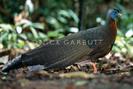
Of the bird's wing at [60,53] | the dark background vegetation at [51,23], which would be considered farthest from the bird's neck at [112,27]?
the dark background vegetation at [51,23]

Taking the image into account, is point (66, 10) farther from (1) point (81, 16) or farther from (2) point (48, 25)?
(1) point (81, 16)

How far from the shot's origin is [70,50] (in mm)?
6199

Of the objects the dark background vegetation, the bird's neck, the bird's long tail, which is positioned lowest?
the bird's long tail

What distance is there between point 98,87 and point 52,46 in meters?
1.84

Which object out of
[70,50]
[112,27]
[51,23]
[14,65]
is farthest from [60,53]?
[51,23]

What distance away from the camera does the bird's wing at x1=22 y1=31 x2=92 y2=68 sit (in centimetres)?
610

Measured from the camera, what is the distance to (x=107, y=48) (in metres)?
6.25

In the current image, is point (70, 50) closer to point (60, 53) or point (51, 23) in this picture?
point (60, 53)

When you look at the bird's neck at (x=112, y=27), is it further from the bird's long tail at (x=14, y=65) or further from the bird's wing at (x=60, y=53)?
the bird's long tail at (x=14, y=65)

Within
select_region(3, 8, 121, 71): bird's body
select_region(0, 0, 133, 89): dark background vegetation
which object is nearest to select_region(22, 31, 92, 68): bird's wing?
select_region(3, 8, 121, 71): bird's body

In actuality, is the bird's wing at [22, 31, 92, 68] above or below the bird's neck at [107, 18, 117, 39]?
below

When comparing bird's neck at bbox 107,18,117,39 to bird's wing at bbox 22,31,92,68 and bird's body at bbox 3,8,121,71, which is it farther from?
bird's wing at bbox 22,31,92,68

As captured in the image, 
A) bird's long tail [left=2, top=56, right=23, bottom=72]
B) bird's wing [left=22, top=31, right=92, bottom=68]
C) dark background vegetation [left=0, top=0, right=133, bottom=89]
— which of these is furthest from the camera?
dark background vegetation [left=0, top=0, right=133, bottom=89]

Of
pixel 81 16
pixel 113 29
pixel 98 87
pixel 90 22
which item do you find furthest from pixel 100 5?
pixel 98 87
